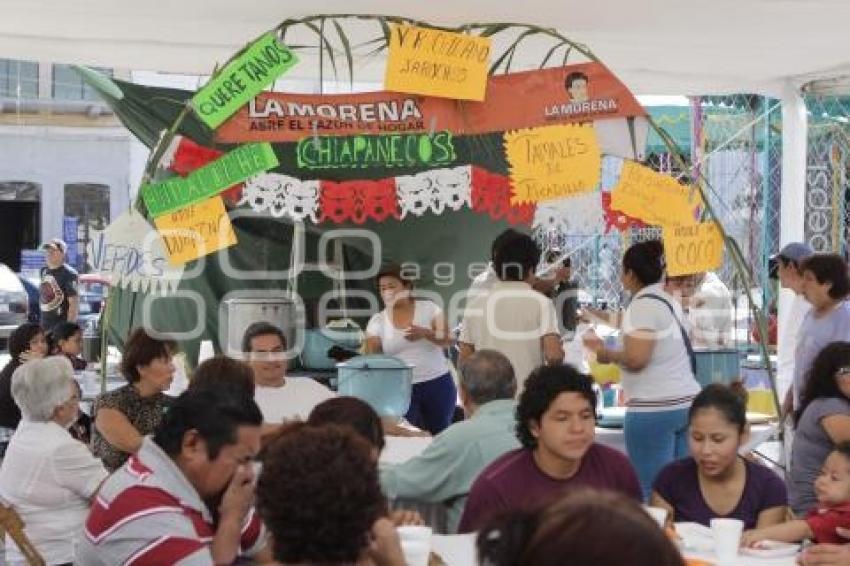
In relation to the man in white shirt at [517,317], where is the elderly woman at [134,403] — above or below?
below

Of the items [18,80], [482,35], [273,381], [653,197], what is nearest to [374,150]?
[482,35]

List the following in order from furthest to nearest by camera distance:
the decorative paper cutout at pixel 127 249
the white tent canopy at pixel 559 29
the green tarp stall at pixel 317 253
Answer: the green tarp stall at pixel 317 253 → the white tent canopy at pixel 559 29 → the decorative paper cutout at pixel 127 249

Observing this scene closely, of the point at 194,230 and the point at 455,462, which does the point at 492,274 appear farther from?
the point at 455,462

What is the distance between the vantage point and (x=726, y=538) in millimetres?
3090

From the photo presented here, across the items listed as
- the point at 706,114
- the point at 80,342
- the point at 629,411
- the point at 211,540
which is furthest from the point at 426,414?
the point at 706,114

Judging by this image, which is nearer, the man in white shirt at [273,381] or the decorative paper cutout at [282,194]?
the man in white shirt at [273,381]

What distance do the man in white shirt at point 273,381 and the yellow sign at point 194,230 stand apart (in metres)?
0.64

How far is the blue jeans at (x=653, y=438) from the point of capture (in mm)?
5359

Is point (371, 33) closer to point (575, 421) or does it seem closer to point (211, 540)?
point (575, 421)

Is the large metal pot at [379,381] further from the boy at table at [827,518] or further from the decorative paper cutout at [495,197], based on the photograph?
the boy at table at [827,518]

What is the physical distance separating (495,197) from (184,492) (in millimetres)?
3717

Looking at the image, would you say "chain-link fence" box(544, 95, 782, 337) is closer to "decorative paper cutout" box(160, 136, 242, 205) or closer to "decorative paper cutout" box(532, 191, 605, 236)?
"decorative paper cutout" box(532, 191, 605, 236)

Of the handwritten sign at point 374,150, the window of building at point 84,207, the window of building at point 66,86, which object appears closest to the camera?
the handwritten sign at point 374,150

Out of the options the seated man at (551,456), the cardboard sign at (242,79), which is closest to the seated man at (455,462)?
the seated man at (551,456)
